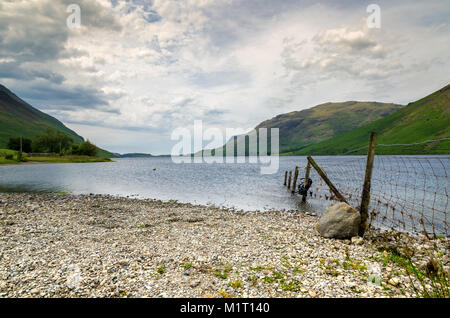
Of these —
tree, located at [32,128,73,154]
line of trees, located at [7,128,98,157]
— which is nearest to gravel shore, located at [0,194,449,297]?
line of trees, located at [7,128,98,157]

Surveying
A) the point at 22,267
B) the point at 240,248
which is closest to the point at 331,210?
the point at 240,248

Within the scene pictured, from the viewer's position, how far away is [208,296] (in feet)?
21.7

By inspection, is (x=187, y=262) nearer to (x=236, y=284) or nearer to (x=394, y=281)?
(x=236, y=284)

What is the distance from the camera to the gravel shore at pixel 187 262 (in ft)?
22.5

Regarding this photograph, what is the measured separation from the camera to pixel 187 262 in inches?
357

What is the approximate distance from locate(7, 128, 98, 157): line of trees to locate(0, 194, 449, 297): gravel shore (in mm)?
160356

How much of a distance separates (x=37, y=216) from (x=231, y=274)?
619 inches

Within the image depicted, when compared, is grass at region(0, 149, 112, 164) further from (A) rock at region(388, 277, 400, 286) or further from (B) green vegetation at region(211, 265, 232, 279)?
(A) rock at region(388, 277, 400, 286)

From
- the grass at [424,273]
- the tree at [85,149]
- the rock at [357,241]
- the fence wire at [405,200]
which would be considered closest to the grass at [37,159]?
the tree at [85,149]

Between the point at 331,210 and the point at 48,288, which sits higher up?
the point at 331,210

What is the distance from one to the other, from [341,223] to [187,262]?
25.8 feet

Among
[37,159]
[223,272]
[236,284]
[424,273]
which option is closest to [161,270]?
[223,272]

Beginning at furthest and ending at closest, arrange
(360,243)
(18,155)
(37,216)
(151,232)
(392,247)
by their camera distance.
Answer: (18,155) → (37,216) → (151,232) → (360,243) → (392,247)

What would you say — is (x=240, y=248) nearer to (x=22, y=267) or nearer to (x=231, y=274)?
(x=231, y=274)
